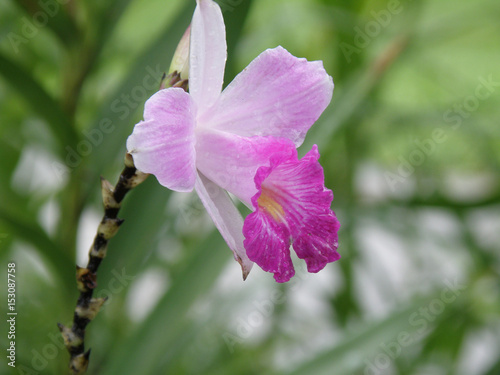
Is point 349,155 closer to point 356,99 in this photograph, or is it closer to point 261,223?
point 356,99

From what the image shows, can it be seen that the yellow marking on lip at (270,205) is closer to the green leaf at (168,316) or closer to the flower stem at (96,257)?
the flower stem at (96,257)

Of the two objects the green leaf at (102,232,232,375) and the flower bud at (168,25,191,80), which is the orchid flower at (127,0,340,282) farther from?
the green leaf at (102,232,232,375)
